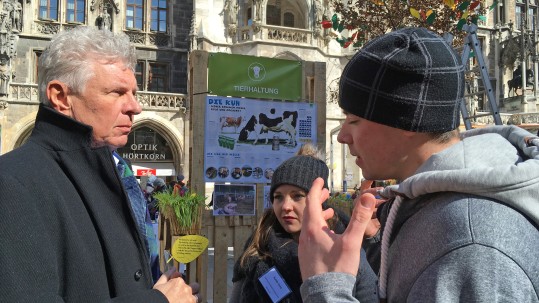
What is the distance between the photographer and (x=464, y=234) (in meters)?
1.05

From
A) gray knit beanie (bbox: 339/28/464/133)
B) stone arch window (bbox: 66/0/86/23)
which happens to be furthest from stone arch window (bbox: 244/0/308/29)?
gray knit beanie (bbox: 339/28/464/133)

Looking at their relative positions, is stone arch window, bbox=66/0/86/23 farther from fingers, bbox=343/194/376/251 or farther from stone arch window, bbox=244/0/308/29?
fingers, bbox=343/194/376/251

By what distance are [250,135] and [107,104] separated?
7.91 feet

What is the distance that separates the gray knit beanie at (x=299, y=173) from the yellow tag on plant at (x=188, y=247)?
745 millimetres

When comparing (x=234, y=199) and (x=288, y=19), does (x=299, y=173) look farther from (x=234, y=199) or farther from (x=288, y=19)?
Result: (x=288, y=19)

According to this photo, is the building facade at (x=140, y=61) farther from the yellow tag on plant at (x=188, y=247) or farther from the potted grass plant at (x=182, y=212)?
the yellow tag on plant at (x=188, y=247)

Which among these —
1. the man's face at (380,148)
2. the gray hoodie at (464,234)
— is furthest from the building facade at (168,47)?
the gray hoodie at (464,234)

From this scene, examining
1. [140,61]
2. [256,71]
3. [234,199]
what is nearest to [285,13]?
[140,61]

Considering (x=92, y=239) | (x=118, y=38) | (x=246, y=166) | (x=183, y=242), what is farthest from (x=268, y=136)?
(x=92, y=239)

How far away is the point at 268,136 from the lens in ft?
14.6

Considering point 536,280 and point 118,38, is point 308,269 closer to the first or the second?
point 536,280

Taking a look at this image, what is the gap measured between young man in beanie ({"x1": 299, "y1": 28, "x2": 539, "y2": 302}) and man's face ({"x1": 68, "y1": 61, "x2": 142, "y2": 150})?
1.07 metres

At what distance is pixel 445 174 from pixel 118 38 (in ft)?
5.23

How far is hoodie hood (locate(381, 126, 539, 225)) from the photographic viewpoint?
108cm
